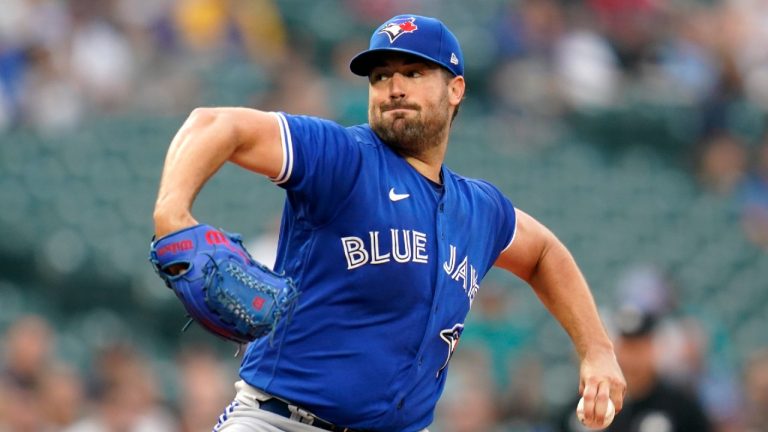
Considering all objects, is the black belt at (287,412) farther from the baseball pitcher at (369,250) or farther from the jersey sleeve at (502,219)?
the jersey sleeve at (502,219)

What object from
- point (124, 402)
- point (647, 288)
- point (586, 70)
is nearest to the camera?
point (124, 402)

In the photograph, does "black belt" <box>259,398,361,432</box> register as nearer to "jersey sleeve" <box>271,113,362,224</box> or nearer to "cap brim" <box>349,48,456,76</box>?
"jersey sleeve" <box>271,113,362,224</box>

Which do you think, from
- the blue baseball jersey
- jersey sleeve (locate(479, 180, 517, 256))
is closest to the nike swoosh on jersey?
the blue baseball jersey

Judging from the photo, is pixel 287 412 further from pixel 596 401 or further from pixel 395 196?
pixel 596 401

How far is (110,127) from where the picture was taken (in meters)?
11.1

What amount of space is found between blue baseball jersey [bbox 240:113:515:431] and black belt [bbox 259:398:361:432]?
0.03 meters

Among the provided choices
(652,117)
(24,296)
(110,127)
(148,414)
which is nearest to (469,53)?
(652,117)

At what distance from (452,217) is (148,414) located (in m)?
3.60

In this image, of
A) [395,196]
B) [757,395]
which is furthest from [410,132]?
[757,395]

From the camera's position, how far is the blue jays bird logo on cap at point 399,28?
14.0 ft

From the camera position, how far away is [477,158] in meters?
12.3

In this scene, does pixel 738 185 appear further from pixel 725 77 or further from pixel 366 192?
pixel 366 192

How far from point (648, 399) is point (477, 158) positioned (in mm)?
6123

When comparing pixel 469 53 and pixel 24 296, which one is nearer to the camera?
pixel 24 296
